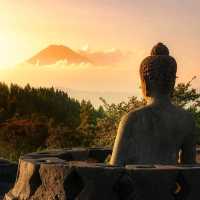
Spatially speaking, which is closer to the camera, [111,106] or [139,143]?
[139,143]

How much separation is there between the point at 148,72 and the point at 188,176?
5.27 ft

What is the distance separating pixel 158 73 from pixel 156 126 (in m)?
0.62

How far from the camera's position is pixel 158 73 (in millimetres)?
7113

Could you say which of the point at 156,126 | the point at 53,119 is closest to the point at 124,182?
the point at 156,126

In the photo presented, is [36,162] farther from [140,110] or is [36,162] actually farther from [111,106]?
[111,106]

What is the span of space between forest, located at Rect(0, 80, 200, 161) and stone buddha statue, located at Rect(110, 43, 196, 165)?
820 cm

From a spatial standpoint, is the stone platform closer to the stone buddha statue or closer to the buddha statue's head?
the stone buddha statue

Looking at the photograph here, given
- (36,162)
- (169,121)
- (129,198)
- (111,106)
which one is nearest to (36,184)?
(36,162)

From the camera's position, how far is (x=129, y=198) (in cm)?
595

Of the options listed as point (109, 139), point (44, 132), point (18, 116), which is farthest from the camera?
point (18, 116)

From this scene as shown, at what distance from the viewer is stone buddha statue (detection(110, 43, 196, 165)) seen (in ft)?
22.7

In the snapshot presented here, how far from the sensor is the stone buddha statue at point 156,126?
6.91 m

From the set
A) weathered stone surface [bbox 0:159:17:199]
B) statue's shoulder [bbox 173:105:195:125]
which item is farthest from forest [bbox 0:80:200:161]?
statue's shoulder [bbox 173:105:195:125]

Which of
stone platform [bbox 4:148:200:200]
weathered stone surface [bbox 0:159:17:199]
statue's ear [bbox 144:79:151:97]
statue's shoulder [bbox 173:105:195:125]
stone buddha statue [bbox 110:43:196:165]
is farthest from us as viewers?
weathered stone surface [bbox 0:159:17:199]
